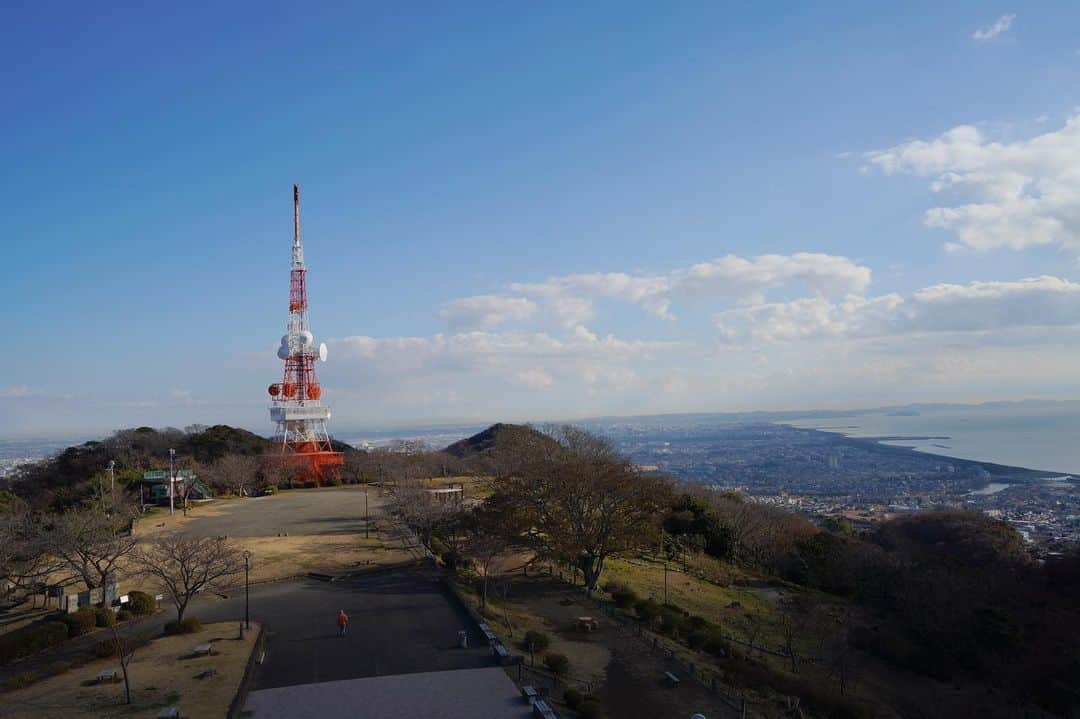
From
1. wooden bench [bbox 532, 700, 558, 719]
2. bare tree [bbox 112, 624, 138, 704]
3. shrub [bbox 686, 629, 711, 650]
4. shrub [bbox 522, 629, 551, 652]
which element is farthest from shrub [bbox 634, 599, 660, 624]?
bare tree [bbox 112, 624, 138, 704]

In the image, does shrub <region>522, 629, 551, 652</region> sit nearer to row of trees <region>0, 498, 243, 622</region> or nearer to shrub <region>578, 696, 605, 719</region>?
shrub <region>578, 696, 605, 719</region>

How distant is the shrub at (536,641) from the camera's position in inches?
673

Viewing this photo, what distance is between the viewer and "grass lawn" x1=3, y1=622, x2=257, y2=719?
1313 cm

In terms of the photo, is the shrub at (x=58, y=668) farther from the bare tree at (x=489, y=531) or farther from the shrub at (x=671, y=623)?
the shrub at (x=671, y=623)

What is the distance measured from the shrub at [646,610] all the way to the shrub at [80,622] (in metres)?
16.7

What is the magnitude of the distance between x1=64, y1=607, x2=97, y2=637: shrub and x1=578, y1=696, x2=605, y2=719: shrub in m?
14.8

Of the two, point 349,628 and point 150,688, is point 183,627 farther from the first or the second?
point 349,628

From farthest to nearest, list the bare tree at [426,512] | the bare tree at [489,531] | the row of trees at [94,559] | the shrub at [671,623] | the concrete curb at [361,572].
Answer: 1. the bare tree at [426,512]
2. the concrete curb at [361,572]
3. the bare tree at [489,531]
4. the shrub at [671,623]
5. the row of trees at [94,559]

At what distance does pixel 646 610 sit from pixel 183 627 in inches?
562

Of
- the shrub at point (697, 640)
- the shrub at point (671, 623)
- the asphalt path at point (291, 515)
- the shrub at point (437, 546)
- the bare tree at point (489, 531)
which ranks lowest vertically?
the shrub at point (697, 640)

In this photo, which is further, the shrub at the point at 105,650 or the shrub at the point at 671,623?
the shrub at the point at 671,623

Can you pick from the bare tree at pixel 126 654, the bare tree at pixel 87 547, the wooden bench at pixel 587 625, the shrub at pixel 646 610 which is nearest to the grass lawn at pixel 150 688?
the bare tree at pixel 126 654

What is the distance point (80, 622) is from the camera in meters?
18.3

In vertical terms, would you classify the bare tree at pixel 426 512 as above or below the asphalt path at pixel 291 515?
above
